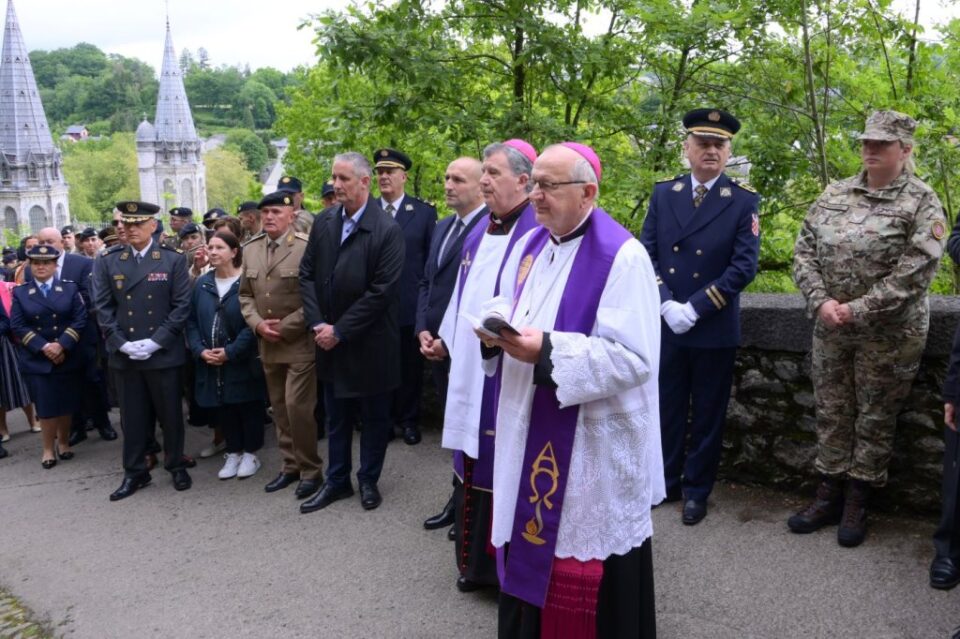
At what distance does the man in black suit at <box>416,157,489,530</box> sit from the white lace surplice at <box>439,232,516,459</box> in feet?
2.61

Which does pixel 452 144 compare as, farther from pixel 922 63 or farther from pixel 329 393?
pixel 922 63

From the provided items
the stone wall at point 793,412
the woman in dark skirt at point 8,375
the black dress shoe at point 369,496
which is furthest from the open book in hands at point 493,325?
the woman in dark skirt at point 8,375

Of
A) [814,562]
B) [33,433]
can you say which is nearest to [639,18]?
[814,562]

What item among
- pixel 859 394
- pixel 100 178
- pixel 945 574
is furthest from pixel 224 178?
pixel 945 574

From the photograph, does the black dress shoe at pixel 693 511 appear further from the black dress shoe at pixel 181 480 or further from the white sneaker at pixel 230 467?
the black dress shoe at pixel 181 480

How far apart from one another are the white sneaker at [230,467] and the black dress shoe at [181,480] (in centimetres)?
25

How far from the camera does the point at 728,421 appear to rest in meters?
5.38

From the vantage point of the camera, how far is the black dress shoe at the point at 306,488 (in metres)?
5.92

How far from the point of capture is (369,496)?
5.62 metres

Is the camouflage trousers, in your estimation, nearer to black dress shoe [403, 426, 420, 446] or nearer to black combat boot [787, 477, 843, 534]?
black combat boot [787, 477, 843, 534]

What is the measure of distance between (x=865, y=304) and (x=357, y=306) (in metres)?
3.02

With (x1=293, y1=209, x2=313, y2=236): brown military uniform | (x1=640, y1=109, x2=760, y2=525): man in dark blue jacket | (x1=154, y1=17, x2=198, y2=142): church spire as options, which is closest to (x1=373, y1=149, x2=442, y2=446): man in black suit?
(x1=293, y1=209, x2=313, y2=236): brown military uniform

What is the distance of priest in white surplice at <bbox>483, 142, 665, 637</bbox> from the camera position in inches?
116

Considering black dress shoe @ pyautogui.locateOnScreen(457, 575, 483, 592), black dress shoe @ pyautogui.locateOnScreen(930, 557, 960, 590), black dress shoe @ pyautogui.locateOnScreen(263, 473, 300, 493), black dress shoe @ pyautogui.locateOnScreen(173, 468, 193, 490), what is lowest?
black dress shoe @ pyautogui.locateOnScreen(173, 468, 193, 490)
